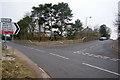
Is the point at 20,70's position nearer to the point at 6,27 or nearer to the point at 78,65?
the point at 6,27

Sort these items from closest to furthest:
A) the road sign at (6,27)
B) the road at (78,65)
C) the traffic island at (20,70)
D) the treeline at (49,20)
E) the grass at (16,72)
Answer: the grass at (16,72) → the traffic island at (20,70) → the road at (78,65) → the road sign at (6,27) → the treeline at (49,20)

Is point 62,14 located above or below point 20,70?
above

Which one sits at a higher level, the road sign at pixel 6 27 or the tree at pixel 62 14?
the tree at pixel 62 14

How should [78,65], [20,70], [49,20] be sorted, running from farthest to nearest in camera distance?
[49,20] < [78,65] < [20,70]

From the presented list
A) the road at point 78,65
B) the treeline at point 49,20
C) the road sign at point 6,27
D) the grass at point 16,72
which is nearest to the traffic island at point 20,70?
the grass at point 16,72

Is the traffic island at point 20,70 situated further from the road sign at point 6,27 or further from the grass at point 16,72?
the road sign at point 6,27

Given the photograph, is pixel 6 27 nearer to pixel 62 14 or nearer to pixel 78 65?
pixel 78 65

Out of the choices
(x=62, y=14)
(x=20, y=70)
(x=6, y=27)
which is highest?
(x=62, y=14)

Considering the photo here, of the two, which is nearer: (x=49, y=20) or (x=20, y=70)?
(x=20, y=70)

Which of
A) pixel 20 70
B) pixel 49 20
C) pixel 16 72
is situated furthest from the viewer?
pixel 49 20

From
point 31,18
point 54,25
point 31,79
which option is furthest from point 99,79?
point 31,18

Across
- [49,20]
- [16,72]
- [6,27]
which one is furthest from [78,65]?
[49,20]

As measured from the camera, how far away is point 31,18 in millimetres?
47562

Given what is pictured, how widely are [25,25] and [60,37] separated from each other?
1053cm
